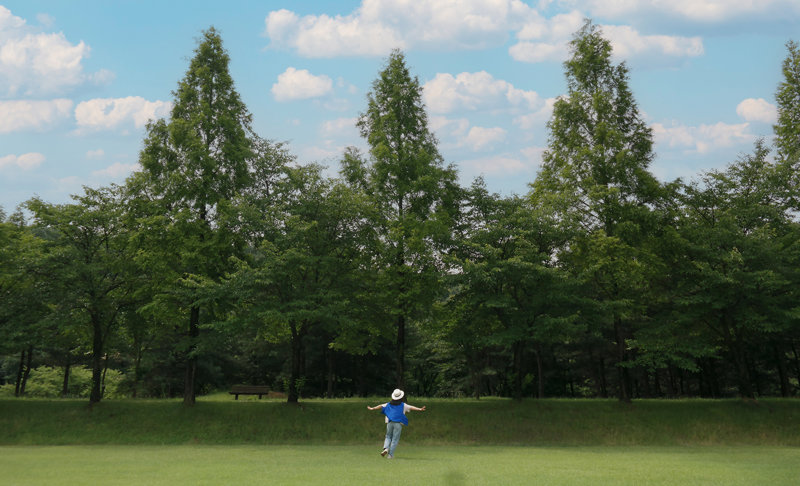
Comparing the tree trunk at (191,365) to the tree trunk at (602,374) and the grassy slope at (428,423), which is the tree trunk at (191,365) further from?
the tree trunk at (602,374)

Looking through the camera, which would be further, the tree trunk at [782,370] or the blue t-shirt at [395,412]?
the tree trunk at [782,370]

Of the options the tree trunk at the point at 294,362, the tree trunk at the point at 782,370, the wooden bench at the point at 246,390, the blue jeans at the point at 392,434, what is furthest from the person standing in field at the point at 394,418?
the tree trunk at the point at 782,370

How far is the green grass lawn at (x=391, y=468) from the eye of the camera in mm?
11922

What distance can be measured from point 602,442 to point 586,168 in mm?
14131

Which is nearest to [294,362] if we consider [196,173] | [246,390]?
[246,390]

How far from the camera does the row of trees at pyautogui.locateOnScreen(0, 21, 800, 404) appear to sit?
89.1ft

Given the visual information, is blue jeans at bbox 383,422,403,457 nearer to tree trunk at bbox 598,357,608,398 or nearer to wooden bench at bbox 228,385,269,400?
wooden bench at bbox 228,385,269,400

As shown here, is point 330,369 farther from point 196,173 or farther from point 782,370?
point 782,370

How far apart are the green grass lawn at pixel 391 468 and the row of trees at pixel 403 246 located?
8.13m

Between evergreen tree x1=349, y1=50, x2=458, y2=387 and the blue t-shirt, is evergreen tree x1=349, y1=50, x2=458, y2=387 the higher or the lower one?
the higher one

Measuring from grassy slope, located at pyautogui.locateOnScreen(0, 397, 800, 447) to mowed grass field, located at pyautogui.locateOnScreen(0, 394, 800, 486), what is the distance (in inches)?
2.0

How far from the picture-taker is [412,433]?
85.1ft

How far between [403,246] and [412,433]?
28.9ft

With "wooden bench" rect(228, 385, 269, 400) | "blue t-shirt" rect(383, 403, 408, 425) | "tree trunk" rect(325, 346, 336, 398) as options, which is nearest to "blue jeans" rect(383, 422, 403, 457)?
"blue t-shirt" rect(383, 403, 408, 425)
